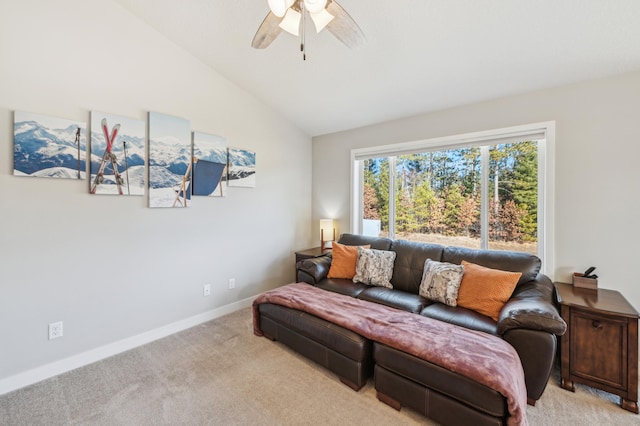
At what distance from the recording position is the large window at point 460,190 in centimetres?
280

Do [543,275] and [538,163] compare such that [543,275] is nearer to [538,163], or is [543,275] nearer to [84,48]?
[538,163]

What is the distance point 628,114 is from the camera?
2.29m

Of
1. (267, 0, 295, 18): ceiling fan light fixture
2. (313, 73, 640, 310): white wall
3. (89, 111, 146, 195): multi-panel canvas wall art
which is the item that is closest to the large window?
(313, 73, 640, 310): white wall

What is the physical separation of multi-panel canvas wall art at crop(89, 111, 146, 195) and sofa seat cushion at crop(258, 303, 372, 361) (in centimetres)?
177

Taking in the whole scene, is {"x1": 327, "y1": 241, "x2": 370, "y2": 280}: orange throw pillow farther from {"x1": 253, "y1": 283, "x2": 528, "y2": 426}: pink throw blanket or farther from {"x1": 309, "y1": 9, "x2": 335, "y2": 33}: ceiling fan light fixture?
{"x1": 309, "y1": 9, "x2": 335, "y2": 33}: ceiling fan light fixture

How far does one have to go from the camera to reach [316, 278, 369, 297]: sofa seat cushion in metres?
2.85

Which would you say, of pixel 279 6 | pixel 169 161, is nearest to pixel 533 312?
pixel 279 6

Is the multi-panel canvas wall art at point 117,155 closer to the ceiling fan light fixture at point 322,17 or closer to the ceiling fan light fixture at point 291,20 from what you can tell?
the ceiling fan light fixture at point 291,20

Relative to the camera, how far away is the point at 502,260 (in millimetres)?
2559

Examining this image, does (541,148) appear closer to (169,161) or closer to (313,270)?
(313,270)

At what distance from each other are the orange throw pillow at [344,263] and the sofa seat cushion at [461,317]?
99cm

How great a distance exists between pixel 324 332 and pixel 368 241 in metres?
1.58

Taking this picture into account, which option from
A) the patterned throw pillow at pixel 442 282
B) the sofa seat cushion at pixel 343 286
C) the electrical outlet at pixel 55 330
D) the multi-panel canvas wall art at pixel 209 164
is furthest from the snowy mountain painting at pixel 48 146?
the patterned throw pillow at pixel 442 282

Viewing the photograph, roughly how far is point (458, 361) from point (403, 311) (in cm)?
77
